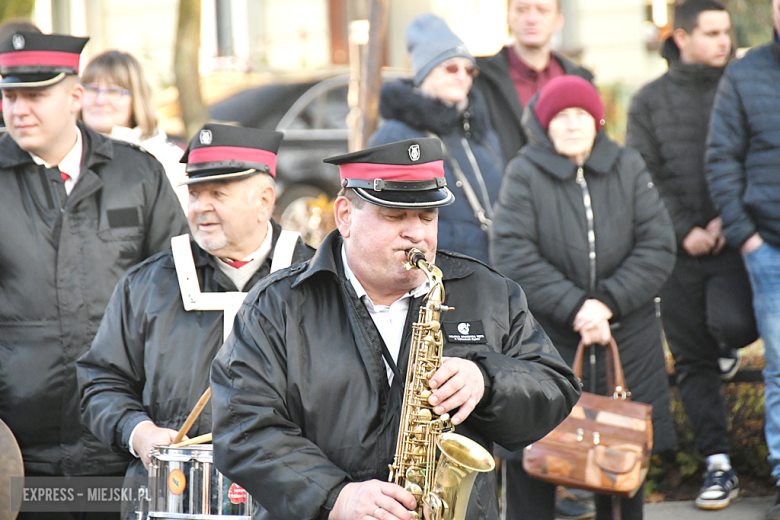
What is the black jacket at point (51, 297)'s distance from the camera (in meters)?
4.34

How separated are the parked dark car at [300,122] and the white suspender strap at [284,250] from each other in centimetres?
746

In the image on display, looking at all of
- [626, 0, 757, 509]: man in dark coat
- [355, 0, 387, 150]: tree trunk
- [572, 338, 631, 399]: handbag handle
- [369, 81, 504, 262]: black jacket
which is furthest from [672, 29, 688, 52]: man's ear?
[355, 0, 387, 150]: tree trunk

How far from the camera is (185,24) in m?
9.77

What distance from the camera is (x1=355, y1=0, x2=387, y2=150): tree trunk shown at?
7496 millimetres

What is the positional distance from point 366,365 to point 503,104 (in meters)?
3.51

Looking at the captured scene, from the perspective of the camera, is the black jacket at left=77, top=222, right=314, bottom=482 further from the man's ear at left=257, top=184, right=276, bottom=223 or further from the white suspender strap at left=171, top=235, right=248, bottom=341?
the man's ear at left=257, top=184, right=276, bottom=223

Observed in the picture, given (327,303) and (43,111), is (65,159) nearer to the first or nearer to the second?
(43,111)

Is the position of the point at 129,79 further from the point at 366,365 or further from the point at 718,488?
the point at 718,488

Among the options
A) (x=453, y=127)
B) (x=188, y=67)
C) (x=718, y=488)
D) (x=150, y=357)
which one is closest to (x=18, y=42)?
(x=150, y=357)

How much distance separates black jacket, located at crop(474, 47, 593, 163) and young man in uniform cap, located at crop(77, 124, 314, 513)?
2.35m

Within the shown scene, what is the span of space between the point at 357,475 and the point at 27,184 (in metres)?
2.43

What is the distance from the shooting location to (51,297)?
14.3ft

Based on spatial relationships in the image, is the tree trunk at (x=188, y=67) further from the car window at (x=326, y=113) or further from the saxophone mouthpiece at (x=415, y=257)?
the saxophone mouthpiece at (x=415, y=257)

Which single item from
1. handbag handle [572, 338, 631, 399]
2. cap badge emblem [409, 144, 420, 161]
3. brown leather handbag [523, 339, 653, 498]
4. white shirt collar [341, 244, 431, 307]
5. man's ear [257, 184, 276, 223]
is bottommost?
brown leather handbag [523, 339, 653, 498]
